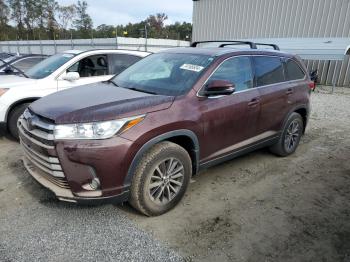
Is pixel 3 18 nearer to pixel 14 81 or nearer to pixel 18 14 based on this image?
pixel 18 14

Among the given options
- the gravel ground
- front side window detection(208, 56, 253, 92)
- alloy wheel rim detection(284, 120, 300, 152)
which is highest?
front side window detection(208, 56, 253, 92)

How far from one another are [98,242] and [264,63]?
322 centimetres

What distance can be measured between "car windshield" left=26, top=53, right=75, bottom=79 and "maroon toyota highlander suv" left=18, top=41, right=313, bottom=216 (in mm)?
2243

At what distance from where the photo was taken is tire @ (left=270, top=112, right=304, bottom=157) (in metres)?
4.74

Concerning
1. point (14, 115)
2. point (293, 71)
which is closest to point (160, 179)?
point (293, 71)

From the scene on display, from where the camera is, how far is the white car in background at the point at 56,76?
5102mm

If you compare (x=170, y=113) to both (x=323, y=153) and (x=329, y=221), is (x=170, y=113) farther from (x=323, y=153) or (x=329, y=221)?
(x=323, y=153)

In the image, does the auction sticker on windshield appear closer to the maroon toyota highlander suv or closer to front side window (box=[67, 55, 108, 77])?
the maroon toyota highlander suv

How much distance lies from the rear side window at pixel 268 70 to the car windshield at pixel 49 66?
12.2ft

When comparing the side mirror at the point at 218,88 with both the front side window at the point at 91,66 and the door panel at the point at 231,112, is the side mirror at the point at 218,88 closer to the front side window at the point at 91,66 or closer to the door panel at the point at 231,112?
the door panel at the point at 231,112

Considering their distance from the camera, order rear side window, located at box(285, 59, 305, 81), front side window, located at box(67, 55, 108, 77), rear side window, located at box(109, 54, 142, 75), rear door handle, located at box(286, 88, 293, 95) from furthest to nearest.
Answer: rear side window, located at box(109, 54, 142, 75), front side window, located at box(67, 55, 108, 77), rear side window, located at box(285, 59, 305, 81), rear door handle, located at box(286, 88, 293, 95)

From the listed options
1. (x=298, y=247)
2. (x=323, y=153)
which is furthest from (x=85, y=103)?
(x=323, y=153)

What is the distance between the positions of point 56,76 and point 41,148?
3.13 metres

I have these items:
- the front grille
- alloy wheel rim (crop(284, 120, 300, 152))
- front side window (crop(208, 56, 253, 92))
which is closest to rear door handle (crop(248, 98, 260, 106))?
front side window (crop(208, 56, 253, 92))
